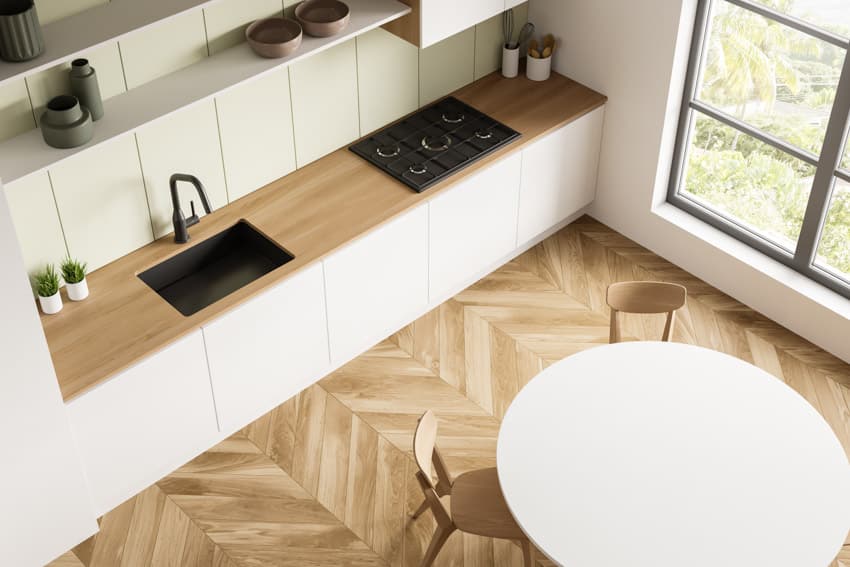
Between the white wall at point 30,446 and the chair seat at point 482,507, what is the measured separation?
1539 mm

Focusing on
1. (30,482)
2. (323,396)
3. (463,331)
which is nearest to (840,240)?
(463,331)

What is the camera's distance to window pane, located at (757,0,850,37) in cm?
476

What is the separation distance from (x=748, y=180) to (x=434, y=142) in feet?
5.47

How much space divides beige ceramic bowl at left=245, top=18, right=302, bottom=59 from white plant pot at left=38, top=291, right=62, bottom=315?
4.42 ft

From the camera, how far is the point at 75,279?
14.3 feet

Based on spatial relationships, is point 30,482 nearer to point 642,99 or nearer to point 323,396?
point 323,396

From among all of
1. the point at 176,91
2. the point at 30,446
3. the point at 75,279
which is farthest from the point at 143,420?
the point at 176,91

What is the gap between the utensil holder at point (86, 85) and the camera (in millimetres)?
3971

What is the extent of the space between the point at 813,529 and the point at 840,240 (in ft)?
6.96

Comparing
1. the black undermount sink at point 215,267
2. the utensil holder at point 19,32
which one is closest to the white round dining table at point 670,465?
the black undermount sink at point 215,267

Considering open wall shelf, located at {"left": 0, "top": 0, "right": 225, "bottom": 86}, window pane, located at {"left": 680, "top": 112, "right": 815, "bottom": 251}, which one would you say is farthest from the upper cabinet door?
window pane, located at {"left": 680, "top": 112, "right": 815, "bottom": 251}

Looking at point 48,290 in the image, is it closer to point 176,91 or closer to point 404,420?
point 176,91

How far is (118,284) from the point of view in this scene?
4.54 m

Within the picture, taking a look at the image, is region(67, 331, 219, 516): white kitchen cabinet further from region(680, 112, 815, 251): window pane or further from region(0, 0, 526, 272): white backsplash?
region(680, 112, 815, 251): window pane
